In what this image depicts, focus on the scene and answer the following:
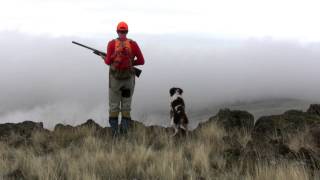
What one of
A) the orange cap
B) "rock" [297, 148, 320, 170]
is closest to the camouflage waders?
the orange cap

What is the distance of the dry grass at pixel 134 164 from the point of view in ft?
25.1

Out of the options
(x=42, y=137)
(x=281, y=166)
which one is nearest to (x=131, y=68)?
(x=42, y=137)

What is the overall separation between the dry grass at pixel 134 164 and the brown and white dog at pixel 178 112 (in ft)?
3.63

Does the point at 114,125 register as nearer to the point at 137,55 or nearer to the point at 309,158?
the point at 137,55

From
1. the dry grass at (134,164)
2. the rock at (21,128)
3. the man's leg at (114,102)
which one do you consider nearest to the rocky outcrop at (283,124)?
the dry grass at (134,164)

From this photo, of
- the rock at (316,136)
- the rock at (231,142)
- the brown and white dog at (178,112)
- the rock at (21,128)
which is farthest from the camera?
the rock at (21,128)

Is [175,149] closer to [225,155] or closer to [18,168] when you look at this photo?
[225,155]

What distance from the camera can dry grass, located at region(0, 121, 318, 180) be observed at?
764 cm

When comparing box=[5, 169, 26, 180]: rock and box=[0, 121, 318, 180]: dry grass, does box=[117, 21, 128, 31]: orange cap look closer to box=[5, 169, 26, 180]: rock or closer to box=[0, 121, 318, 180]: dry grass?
box=[0, 121, 318, 180]: dry grass

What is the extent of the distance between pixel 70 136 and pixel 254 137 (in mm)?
4327

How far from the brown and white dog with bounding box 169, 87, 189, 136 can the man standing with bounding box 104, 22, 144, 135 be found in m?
1.07

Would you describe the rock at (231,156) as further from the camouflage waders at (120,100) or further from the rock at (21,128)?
the rock at (21,128)

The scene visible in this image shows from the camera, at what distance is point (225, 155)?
8984mm

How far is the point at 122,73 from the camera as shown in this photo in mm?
11281
